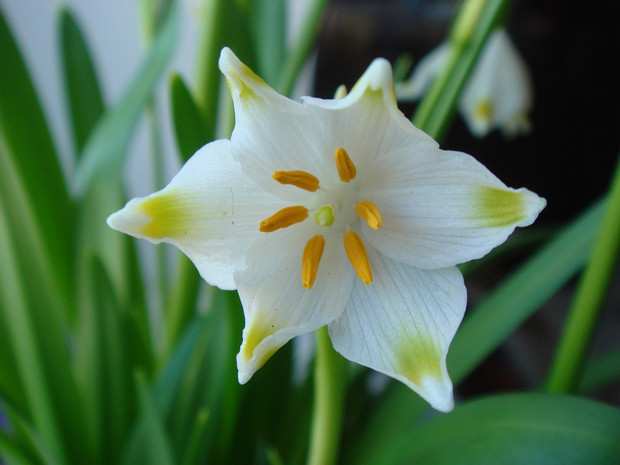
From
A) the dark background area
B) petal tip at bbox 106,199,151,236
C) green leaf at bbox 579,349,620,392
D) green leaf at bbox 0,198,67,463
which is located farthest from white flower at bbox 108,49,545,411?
the dark background area

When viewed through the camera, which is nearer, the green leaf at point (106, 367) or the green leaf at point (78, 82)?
the green leaf at point (106, 367)

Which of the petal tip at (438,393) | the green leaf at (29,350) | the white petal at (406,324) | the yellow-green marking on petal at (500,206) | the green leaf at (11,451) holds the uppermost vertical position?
the yellow-green marking on petal at (500,206)

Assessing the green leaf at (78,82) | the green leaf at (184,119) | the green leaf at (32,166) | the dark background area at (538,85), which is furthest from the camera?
the dark background area at (538,85)

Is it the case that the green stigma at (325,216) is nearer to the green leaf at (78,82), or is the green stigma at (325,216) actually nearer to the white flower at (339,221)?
the white flower at (339,221)

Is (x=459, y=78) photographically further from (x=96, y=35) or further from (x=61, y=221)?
(x=96, y=35)

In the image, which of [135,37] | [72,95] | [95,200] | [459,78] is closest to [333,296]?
[459,78]

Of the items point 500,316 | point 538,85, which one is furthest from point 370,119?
point 538,85

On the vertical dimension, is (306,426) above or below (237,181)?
below

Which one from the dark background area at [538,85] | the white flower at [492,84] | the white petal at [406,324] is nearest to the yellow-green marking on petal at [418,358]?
the white petal at [406,324]
